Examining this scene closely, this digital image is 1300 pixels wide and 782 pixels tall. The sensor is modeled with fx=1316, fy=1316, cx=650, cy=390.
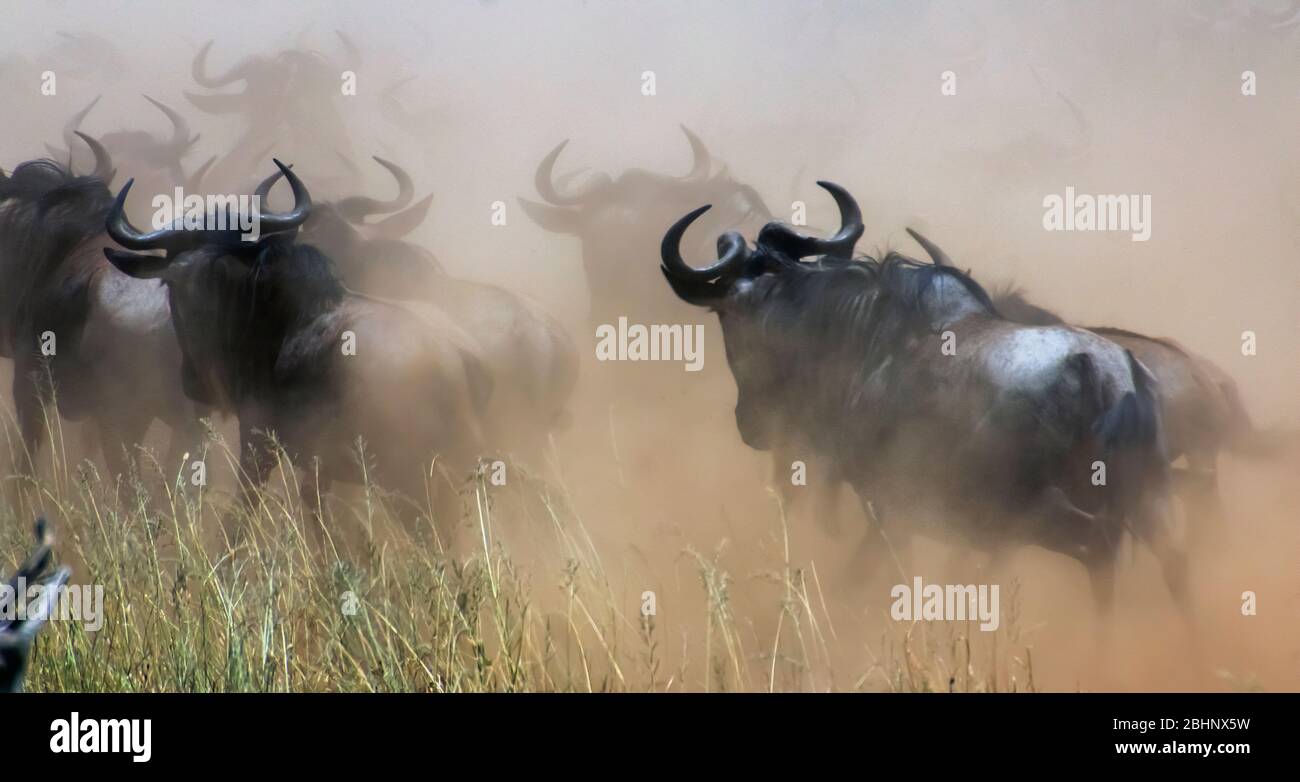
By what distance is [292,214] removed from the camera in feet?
15.4

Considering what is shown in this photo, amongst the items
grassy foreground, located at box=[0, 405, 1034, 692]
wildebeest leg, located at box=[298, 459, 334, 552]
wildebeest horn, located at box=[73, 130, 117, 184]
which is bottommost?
grassy foreground, located at box=[0, 405, 1034, 692]

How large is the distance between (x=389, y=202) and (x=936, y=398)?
6.68 feet

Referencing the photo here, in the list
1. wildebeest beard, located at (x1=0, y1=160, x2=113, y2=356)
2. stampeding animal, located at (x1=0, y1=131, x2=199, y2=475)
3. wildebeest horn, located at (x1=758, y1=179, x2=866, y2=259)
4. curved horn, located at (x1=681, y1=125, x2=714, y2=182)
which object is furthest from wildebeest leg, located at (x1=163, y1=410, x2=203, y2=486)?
wildebeest horn, located at (x1=758, y1=179, x2=866, y2=259)

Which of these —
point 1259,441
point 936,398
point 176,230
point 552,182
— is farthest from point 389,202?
point 1259,441

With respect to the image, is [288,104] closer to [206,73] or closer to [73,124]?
[206,73]

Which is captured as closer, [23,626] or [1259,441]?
[23,626]

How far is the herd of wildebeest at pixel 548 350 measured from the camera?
14.4 ft

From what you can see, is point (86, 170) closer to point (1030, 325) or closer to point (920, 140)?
point (920, 140)

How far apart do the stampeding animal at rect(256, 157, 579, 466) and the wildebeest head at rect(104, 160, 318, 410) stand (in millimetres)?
113

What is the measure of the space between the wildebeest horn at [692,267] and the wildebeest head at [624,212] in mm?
89

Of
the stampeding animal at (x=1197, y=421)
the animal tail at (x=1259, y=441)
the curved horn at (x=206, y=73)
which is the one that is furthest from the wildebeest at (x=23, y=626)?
the animal tail at (x=1259, y=441)

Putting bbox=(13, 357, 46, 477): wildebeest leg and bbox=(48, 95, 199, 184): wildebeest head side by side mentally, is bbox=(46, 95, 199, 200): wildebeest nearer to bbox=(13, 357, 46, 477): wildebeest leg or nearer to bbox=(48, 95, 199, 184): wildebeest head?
bbox=(48, 95, 199, 184): wildebeest head

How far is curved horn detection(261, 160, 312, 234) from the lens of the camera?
15.3ft
